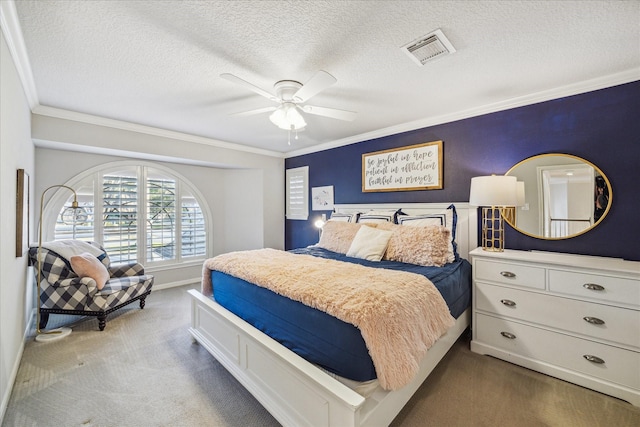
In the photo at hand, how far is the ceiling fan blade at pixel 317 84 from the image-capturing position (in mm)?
1645

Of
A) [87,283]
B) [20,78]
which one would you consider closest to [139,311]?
[87,283]

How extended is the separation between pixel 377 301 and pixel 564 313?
1668 mm

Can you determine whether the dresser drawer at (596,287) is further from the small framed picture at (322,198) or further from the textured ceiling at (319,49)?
the small framed picture at (322,198)

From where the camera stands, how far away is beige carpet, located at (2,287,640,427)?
1.62 meters

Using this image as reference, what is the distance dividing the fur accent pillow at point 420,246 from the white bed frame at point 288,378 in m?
0.61

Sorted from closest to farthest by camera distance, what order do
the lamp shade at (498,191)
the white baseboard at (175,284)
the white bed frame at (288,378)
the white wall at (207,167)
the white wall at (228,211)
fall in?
the white bed frame at (288,378) < the lamp shade at (498,191) < the white wall at (207,167) < the white baseboard at (175,284) < the white wall at (228,211)

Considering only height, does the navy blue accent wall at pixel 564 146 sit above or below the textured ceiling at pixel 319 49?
below

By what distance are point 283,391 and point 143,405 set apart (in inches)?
39.6

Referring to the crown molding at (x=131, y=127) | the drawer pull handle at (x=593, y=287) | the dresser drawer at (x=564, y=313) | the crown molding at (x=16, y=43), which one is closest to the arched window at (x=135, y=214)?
the crown molding at (x=131, y=127)

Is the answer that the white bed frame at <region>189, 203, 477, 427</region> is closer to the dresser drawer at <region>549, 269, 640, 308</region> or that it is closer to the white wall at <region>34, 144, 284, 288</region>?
the dresser drawer at <region>549, 269, 640, 308</region>

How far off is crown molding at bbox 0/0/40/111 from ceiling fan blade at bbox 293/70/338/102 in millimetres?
1602

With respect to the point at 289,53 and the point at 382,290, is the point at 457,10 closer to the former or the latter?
the point at 289,53

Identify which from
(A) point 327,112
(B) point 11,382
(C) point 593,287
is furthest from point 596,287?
(B) point 11,382

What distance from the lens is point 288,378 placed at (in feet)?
4.94
